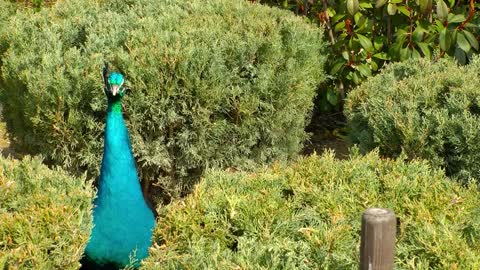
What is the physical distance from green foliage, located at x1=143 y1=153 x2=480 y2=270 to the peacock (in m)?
0.65

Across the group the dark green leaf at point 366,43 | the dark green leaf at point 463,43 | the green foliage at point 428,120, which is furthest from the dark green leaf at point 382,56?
the green foliage at point 428,120

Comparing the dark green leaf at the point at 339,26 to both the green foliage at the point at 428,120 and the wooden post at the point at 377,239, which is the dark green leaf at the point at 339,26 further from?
the wooden post at the point at 377,239

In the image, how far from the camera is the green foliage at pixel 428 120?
427 cm

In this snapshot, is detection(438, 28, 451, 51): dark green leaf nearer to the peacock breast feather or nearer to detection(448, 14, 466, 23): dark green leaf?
detection(448, 14, 466, 23): dark green leaf

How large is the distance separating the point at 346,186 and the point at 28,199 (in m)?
1.35

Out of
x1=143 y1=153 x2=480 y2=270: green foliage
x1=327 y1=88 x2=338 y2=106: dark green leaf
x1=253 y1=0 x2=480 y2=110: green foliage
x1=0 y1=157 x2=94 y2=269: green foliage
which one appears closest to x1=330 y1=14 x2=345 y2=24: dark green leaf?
x1=253 y1=0 x2=480 y2=110: green foliage

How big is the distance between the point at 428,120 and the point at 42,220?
7.56ft

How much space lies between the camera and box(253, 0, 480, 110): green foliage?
6.13 meters

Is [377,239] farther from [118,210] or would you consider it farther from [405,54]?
[405,54]

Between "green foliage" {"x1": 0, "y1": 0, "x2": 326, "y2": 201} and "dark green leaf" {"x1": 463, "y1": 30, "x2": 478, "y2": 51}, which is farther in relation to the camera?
"dark green leaf" {"x1": 463, "y1": 30, "x2": 478, "y2": 51}

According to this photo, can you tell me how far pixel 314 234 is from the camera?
2770mm

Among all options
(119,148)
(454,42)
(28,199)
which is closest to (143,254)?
(119,148)

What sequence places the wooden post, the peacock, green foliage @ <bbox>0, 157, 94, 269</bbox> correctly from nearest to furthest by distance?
the wooden post < green foliage @ <bbox>0, 157, 94, 269</bbox> < the peacock

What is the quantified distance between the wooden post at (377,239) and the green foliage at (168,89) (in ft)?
9.23
